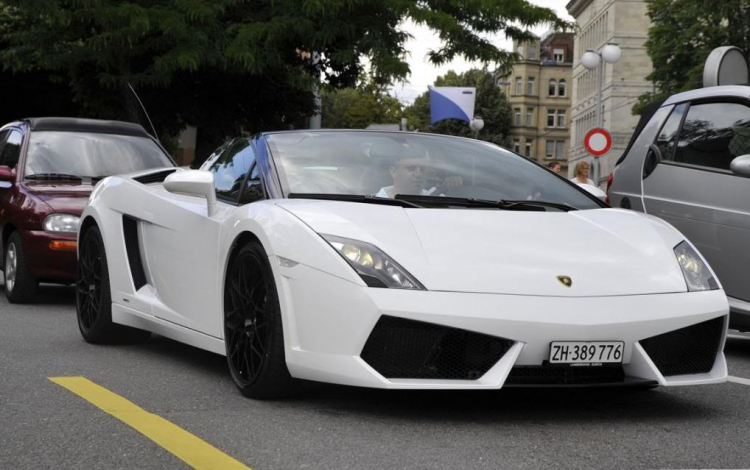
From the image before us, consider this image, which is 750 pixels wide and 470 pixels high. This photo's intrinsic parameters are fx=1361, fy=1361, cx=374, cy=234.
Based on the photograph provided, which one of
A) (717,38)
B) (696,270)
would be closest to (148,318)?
(696,270)

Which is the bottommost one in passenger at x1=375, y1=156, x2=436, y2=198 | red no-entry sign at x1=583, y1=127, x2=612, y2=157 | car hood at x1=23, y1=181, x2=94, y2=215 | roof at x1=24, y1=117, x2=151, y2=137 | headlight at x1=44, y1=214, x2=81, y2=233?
red no-entry sign at x1=583, y1=127, x2=612, y2=157

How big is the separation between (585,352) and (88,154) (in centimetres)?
795

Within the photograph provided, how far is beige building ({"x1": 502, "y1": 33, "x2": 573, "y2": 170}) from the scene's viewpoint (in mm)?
143875

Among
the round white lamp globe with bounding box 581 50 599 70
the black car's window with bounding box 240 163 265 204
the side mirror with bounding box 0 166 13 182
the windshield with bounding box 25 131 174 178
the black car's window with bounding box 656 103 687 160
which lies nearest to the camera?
the black car's window with bounding box 240 163 265 204

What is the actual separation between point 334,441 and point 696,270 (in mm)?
1745

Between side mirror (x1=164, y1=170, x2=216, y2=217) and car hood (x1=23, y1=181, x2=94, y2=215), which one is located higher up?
side mirror (x1=164, y1=170, x2=216, y2=217)

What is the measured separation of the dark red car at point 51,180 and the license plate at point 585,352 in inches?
260

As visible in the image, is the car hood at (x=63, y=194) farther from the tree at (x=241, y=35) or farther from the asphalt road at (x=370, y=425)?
the tree at (x=241, y=35)

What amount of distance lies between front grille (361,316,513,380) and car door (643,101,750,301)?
10.7 ft

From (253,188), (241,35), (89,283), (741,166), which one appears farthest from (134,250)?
(241,35)

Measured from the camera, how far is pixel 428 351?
16.5ft

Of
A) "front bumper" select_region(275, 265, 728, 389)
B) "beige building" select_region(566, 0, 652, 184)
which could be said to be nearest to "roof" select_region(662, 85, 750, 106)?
"front bumper" select_region(275, 265, 728, 389)

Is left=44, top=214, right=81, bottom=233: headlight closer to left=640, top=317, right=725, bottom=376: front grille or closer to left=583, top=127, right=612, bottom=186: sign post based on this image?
left=640, top=317, right=725, bottom=376: front grille

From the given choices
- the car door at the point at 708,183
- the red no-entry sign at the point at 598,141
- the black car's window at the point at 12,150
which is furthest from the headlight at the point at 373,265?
the red no-entry sign at the point at 598,141
